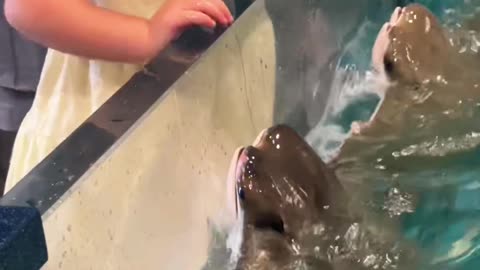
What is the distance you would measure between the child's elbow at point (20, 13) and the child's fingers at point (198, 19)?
0.43 feet

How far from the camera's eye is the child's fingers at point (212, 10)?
792 millimetres

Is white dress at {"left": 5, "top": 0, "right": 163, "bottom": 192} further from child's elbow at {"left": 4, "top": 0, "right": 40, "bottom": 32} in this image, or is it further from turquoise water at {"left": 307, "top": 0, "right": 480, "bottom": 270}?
turquoise water at {"left": 307, "top": 0, "right": 480, "bottom": 270}

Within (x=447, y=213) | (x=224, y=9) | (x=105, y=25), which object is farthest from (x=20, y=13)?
(x=447, y=213)

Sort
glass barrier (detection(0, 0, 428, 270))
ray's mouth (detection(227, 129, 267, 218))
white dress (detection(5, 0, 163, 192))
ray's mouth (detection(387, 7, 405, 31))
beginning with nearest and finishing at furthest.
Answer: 1. glass barrier (detection(0, 0, 428, 270))
2. ray's mouth (detection(227, 129, 267, 218))
3. white dress (detection(5, 0, 163, 192))
4. ray's mouth (detection(387, 7, 405, 31))

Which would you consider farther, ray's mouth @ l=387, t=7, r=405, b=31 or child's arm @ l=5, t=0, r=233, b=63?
ray's mouth @ l=387, t=7, r=405, b=31

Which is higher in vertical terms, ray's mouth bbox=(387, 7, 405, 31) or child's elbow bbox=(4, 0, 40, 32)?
child's elbow bbox=(4, 0, 40, 32)

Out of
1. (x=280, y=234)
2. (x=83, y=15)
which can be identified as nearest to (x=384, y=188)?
(x=280, y=234)

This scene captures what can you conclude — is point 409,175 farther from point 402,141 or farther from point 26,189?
point 26,189

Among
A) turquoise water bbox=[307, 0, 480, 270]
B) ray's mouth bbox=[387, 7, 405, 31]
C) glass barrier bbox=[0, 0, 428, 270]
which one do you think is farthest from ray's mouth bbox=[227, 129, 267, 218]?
ray's mouth bbox=[387, 7, 405, 31]

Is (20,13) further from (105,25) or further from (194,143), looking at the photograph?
(194,143)

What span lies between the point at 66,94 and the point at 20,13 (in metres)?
0.12

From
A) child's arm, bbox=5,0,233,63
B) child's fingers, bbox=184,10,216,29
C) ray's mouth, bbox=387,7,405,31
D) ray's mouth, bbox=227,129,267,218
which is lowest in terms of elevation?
ray's mouth, bbox=227,129,267,218

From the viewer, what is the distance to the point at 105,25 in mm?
799

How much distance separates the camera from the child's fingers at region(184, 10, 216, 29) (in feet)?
2.58
